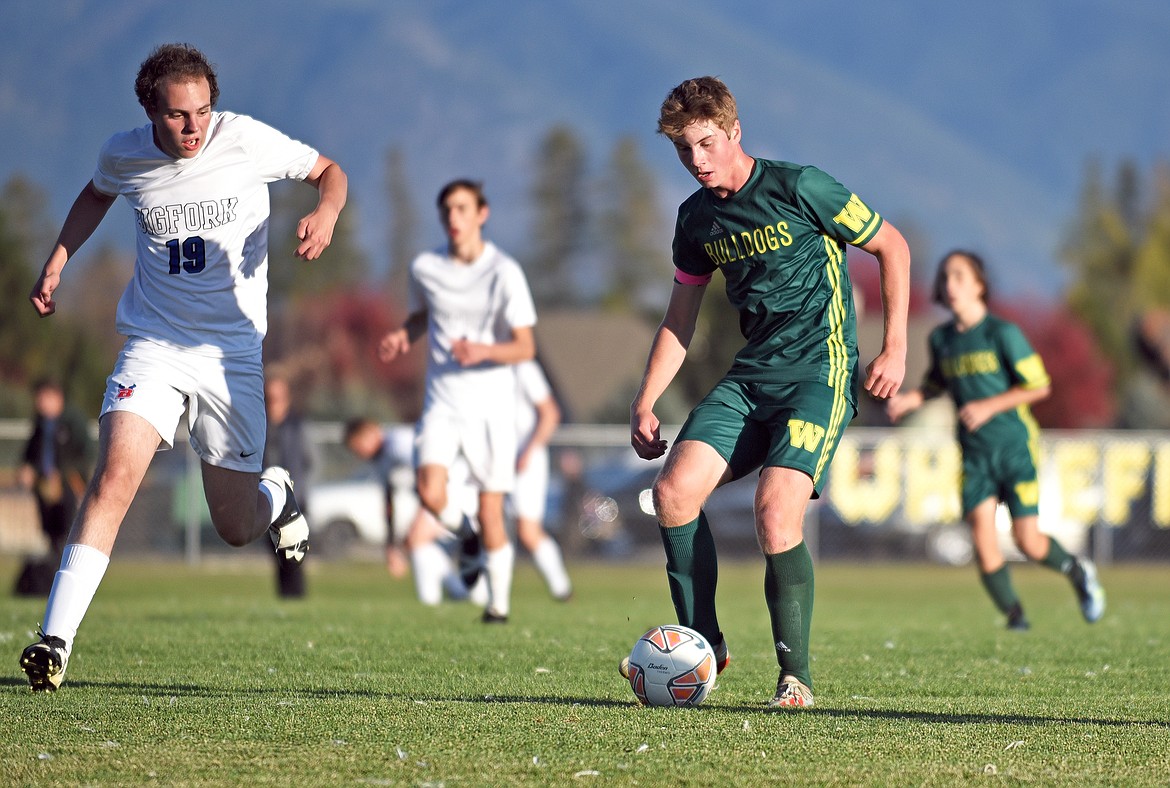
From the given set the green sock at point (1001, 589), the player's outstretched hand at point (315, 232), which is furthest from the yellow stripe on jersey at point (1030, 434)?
the player's outstretched hand at point (315, 232)

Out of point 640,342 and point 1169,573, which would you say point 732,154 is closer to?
point 1169,573

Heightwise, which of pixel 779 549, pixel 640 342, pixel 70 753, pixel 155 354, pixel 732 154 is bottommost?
pixel 70 753

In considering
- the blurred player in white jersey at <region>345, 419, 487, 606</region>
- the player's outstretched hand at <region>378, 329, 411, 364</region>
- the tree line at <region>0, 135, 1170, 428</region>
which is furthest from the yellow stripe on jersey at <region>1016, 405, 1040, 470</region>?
the tree line at <region>0, 135, 1170, 428</region>

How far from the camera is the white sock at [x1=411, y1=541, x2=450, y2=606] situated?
12.8 m

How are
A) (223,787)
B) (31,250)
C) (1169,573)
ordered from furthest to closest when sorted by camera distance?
(31,250), (1169,573), (223,787)

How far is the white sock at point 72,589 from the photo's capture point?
557 centimetres

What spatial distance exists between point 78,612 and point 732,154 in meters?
2.93

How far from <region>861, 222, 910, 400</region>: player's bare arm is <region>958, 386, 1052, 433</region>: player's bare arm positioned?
4.27 metres

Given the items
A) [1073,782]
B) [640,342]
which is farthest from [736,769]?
[640,342]

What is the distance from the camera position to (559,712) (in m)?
5.24

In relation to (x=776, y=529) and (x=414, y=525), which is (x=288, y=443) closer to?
(x=414, y=525)

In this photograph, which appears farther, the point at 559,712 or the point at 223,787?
the point at 559,712

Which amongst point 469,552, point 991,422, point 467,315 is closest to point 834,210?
point 467,315

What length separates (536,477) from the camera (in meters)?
12.8
